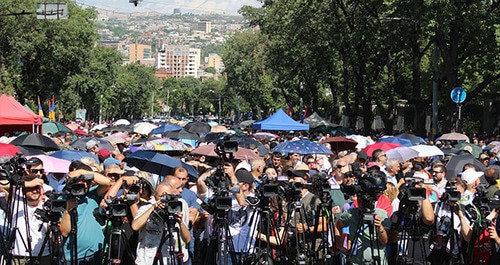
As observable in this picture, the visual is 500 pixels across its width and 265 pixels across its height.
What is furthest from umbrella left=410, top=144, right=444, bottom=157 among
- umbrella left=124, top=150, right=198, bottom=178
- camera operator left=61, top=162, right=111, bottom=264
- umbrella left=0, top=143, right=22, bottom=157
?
camera operator left=61, top=162, right=111, bottom=264

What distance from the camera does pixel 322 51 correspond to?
45.0 meters

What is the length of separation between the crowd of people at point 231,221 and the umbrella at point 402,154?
6066 mm

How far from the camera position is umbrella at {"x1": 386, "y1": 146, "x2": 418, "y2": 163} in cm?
1602

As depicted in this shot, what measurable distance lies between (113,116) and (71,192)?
12812 centimetres

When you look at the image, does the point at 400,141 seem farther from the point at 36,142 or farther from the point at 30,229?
the point at 30,229

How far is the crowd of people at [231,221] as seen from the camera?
7492mm

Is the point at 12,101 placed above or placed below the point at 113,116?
above

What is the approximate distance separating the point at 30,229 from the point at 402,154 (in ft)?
31.5

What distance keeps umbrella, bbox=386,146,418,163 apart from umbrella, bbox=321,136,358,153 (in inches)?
203

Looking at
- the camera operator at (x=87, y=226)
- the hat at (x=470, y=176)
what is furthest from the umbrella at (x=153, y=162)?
the hat at (x=470, y=176)

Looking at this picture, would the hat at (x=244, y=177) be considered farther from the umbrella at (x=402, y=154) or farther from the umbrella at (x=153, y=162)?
the umbrella at (x=402, y=154)

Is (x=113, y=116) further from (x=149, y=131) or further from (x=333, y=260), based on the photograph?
(x=333, y=260)

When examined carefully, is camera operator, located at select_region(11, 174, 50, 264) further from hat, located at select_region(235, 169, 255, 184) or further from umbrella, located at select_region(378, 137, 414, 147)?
umbrella, located at select_region(378, 137, 414, 147)

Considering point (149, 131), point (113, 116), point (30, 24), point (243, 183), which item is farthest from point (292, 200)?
point (113, 116)
